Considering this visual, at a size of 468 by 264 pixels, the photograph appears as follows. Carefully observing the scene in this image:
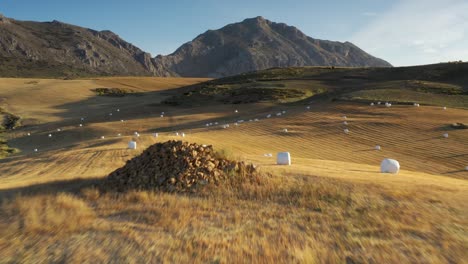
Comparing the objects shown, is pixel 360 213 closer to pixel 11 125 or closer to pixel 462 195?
pixel 462 195

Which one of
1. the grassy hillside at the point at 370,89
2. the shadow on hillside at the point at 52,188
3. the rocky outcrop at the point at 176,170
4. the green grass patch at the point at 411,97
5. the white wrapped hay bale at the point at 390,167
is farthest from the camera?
the grassy hillside at the point at 370,89

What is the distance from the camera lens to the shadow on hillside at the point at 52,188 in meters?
8.64

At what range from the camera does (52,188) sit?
9.27m

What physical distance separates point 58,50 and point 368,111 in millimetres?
174086

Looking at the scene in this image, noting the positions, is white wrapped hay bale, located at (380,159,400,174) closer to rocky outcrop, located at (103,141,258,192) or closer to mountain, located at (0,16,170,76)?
rocky outcrop, located at (103,141,258,192)

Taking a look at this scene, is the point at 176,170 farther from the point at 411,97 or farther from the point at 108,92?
the point at 108,92

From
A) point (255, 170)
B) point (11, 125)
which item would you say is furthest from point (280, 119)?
point (11, 125)

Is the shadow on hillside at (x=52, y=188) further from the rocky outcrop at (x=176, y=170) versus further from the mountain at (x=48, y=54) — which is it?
the mountain at (x=48, y=54)

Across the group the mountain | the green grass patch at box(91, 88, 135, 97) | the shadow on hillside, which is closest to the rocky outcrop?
the shadow on hillside

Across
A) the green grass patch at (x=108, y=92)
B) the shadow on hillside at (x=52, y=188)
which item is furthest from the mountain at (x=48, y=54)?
the shadow on hillside at (x=52, y=188)

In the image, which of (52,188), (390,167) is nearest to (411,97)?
(390,167)

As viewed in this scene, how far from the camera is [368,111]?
27.1 metres

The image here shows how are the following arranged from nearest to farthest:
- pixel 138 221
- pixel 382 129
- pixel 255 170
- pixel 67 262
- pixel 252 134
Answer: pixel 67 262, pixel 138 221, pixel 255 170, pixel 382 129, pixel 252 134

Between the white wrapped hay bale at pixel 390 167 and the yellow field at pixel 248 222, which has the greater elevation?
the yellow field at pixel 248 222
